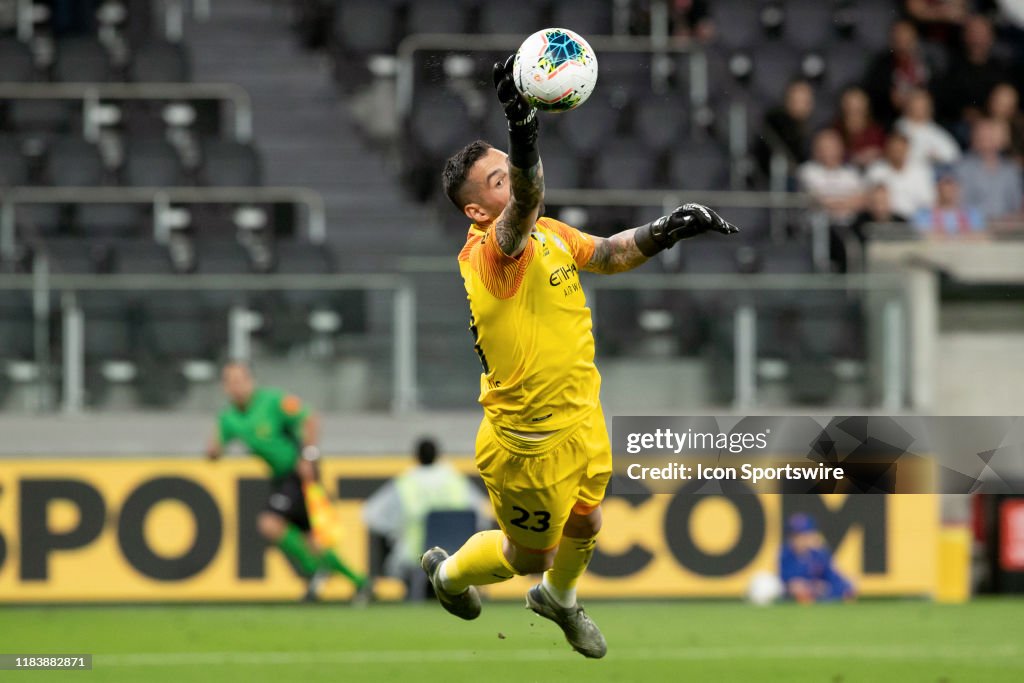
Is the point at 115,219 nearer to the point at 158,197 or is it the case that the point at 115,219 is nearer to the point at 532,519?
the point at 158,197

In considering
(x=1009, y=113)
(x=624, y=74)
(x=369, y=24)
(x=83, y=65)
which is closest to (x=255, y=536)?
(x=83, y=65)

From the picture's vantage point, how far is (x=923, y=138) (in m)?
16.7

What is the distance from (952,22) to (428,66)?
598 centimetres

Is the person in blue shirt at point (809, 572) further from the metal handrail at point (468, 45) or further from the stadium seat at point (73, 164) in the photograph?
the stadium seat at point (73, 164)

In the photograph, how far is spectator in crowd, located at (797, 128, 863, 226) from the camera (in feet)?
52.1

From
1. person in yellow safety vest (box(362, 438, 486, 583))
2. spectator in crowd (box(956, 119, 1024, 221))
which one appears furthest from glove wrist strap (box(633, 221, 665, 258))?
spectator in crowd (box(956, 119, 1024, 221))

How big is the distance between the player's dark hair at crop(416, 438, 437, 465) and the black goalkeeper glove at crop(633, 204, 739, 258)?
7393 mm

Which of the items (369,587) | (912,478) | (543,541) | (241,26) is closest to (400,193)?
(241,26)

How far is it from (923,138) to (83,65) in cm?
852

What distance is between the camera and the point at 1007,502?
16016 mm

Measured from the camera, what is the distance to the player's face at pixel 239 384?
13664mm

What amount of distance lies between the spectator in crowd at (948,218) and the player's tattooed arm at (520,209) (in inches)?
384

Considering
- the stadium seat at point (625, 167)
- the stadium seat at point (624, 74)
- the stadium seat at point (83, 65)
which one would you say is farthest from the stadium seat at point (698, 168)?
the stadium seat at point (83, 65)

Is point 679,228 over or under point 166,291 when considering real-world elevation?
over
